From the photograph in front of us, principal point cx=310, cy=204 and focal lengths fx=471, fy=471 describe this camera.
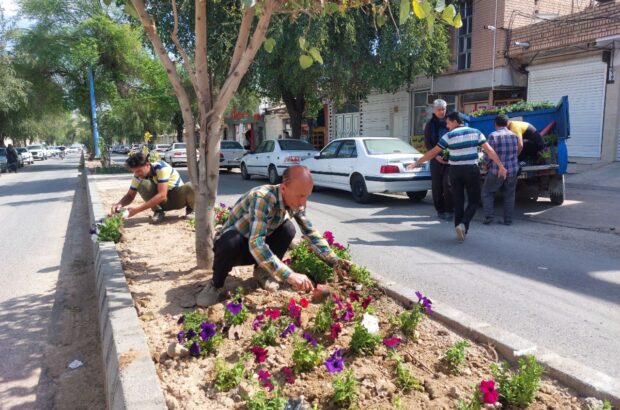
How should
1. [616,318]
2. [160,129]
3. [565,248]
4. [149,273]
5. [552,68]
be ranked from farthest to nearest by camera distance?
[160,129], [552,68], [565,248], [149,273], [616,318]

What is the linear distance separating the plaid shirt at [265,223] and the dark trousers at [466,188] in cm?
337

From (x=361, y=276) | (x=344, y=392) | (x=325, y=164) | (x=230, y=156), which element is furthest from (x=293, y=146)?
(x=344, y=392)

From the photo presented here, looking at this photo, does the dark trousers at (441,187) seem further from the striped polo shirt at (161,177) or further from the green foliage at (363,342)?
the green foliage at (363,342)

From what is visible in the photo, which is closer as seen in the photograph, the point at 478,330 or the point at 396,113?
the point at 478,330

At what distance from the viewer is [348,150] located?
10875mm

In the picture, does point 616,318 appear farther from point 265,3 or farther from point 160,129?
point 160,129

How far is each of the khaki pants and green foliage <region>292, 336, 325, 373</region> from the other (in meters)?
4.97

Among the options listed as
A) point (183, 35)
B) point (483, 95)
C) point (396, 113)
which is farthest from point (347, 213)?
point (396, 113)

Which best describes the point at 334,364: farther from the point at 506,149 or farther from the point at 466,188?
the point at 506,149

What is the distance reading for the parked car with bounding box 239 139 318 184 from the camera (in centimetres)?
1404

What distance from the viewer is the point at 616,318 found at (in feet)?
12.5

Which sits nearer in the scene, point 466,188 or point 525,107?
point 466,188

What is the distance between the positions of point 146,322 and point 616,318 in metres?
3.69

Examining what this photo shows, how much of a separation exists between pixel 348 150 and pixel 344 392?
29.2ft
